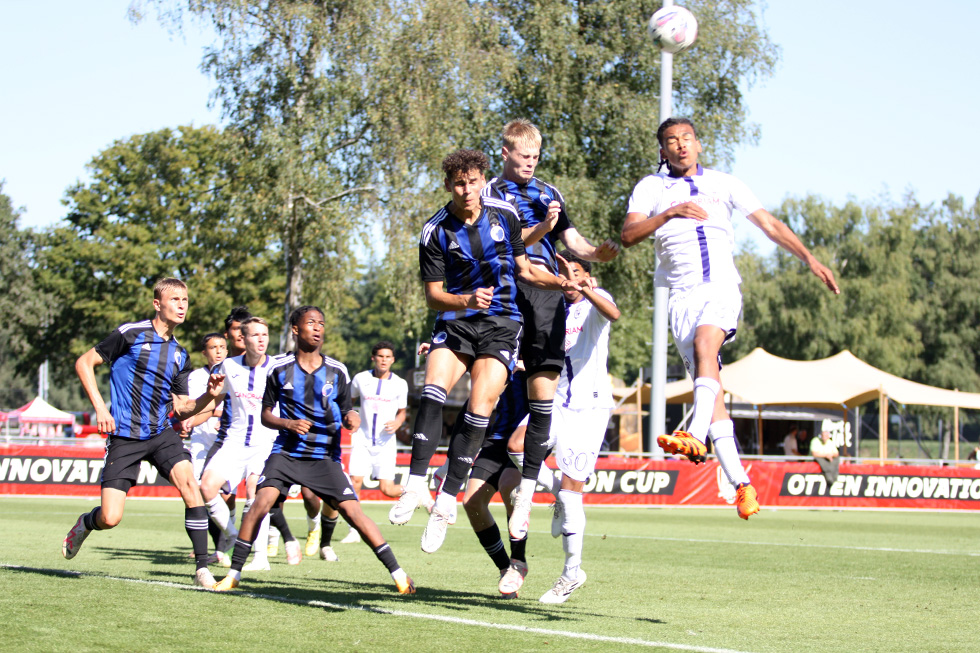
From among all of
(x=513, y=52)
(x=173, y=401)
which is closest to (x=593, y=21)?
(x=513, y=52)

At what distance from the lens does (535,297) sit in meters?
7.89

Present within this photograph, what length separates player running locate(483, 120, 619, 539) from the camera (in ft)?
25.0

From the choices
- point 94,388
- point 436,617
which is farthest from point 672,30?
point 436,617

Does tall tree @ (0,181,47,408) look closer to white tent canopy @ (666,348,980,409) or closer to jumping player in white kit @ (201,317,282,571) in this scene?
white tent canopy @ (666,348,980,409)

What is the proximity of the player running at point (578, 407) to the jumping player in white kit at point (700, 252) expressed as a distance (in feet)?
2.84

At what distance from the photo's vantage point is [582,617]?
696 cm

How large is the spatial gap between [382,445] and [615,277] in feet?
66.2

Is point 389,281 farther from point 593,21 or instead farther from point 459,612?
point 459,612

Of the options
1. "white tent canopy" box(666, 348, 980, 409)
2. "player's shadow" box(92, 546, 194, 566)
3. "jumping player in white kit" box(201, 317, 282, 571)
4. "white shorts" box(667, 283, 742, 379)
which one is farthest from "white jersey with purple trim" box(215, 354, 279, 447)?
"white tent canopy" box(666, 348, 980, 409)

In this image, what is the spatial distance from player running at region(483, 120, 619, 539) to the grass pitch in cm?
101

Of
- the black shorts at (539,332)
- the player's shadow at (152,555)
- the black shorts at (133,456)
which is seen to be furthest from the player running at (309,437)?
the player's shadow at (152,555)

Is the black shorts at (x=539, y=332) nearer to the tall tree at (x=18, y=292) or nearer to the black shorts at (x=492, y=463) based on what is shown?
the black shorts at (x=492, y=463)

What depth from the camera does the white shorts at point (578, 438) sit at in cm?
856

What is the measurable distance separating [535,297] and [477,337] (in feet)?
3.06
